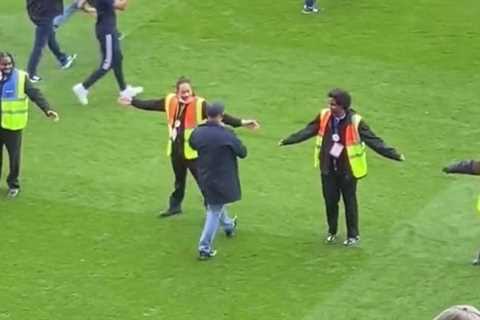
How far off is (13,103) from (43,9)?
346 centimetres

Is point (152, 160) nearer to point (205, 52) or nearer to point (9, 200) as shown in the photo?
point (9, 200)

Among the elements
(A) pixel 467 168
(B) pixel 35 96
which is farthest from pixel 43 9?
(A) pixel 467 168

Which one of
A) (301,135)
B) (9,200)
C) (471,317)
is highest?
(471,317)

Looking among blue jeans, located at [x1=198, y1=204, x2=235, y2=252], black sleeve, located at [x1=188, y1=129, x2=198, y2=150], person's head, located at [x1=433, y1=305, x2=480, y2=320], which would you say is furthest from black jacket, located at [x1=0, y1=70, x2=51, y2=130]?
person's head, located at [x1=433, y1=305, x2=480, y2=320]

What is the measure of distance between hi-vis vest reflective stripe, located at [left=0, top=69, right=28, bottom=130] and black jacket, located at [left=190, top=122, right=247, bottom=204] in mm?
2430

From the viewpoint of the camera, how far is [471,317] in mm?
6008

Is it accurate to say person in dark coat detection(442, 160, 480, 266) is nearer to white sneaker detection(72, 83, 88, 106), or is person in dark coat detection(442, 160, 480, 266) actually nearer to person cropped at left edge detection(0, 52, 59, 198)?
person cropped at left edge detection(0, 52, 59, 198)

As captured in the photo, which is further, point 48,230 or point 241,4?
point 241,4

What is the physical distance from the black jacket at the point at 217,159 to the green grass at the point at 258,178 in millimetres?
778

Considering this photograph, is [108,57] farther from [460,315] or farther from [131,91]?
[460,315]

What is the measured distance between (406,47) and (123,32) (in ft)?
14.0

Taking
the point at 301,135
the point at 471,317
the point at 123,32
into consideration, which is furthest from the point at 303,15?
the point at 471,317

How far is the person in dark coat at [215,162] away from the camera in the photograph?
44.1ft

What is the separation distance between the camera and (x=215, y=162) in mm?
13516
